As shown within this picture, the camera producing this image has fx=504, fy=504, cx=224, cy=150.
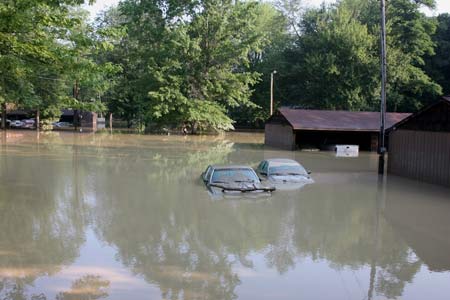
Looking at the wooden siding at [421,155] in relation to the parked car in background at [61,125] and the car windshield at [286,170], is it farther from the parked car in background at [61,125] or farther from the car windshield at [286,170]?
the parked car in background at [61,125]

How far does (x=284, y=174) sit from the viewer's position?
72.7 feet

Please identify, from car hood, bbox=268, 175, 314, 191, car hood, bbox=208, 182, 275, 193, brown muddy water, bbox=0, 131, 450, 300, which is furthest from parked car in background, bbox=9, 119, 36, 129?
car hood, bbox=208, 182, 275, 193

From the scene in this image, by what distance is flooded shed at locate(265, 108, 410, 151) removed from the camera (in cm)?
4103

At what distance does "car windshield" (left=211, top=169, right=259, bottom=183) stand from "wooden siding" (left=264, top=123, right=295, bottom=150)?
21754 mm

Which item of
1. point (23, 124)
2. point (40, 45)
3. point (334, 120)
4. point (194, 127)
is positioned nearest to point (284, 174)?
point (40, 45)

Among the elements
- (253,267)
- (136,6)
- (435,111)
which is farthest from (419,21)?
(253,267)

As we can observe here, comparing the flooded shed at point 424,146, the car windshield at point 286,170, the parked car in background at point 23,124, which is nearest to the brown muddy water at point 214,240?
the car windshield at point 286,170

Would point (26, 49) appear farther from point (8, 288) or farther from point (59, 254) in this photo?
point (8, 288)

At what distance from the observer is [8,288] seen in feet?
29.6

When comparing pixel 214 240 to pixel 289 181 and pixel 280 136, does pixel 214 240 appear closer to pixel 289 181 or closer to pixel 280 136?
pixel 289 181

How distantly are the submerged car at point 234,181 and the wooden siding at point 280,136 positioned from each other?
21701 mm

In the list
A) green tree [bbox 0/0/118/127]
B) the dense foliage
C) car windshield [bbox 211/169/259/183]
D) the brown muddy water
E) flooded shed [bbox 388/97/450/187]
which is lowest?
the brown muddy water

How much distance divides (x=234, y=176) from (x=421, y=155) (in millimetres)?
9959

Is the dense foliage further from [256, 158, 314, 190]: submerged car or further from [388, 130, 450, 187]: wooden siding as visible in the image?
[256, 158, 314, 190]: submerged car
